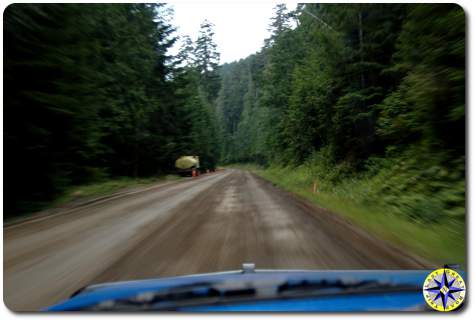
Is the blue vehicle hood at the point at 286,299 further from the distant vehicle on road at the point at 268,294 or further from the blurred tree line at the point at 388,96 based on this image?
the blurred tree line at the point at 388,96

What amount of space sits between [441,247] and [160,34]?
3313cm

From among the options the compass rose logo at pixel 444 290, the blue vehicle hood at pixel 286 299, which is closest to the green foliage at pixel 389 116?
the compass rose logo at pixel 444 290

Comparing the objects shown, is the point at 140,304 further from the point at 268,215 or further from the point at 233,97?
the point at 233,97

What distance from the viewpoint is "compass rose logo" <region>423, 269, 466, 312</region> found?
8.52ft

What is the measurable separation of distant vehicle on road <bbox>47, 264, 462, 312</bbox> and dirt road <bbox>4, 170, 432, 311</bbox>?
5.20 ft

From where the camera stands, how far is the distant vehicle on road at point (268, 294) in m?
2.49

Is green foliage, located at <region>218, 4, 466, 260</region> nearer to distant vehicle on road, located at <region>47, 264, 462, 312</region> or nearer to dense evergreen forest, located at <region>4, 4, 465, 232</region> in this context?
dense evergreen forest, located at <region>4, 4, 465, 232</region>

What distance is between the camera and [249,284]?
273 cm

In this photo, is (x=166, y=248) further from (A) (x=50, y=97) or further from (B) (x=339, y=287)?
(A) (x=50, y=97)

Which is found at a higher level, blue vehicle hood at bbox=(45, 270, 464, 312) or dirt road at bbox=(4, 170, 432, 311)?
blue vehicle hood at bbox=(45, 270, 464, 312)

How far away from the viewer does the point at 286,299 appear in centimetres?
256

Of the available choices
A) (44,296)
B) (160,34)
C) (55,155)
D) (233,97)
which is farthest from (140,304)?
(233,97)

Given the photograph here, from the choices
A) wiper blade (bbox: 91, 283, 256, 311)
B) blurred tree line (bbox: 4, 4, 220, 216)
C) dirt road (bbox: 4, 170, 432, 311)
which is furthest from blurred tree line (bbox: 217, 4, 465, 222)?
blurred tree line (bbox: 4, 4, 220, 216)

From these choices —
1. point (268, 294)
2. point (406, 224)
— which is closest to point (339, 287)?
point (268, 294)
